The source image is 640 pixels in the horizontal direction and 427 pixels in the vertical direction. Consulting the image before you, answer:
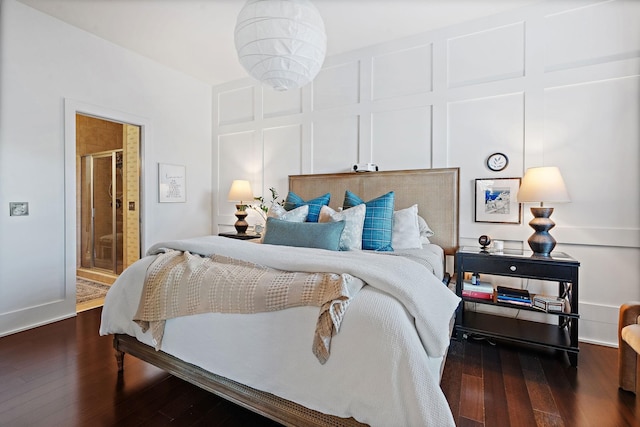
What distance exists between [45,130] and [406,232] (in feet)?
11.7

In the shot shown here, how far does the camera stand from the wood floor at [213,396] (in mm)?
1598

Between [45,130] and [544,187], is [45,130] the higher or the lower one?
the higher one

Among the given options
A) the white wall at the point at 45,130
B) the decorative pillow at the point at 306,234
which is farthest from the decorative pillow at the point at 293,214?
the white wall at the point at 45,130

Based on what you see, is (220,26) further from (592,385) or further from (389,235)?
(592,385)

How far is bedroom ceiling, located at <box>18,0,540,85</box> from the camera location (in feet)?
9.04

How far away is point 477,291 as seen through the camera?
2.52 meters

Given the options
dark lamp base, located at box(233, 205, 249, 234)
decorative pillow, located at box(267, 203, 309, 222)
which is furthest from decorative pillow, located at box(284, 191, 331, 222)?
dark lamp base, located at box(233, 205, 249, 234)

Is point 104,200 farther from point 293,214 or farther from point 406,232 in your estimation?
point 406,232

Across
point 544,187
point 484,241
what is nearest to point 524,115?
point 544,187

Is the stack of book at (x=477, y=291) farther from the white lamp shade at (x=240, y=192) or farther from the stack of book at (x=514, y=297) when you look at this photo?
the white lamp shade at (x=240, y=192)

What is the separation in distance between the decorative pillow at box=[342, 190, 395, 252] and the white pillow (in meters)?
0.11

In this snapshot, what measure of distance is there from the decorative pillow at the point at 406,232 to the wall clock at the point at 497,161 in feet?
2.87

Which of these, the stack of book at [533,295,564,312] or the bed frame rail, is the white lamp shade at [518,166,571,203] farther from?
the bed frame rail

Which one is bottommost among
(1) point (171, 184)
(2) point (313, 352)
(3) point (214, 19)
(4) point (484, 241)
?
(2) point (313, 352)
